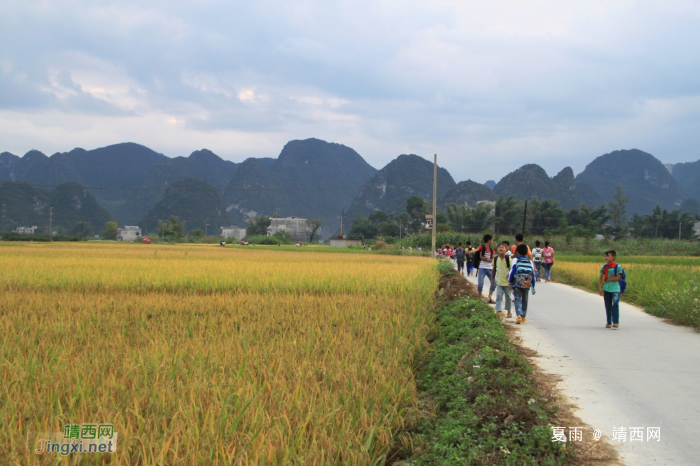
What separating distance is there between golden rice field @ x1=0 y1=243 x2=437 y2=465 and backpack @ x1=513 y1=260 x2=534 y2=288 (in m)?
2.11

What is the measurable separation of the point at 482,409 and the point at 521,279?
5459mm

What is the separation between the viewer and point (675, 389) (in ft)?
15.3

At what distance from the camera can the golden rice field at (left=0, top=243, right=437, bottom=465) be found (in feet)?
8.89

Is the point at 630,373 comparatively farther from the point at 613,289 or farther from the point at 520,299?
the point at 520,299

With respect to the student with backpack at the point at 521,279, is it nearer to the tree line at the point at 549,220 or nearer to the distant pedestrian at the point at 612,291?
the distant pedestrian at the point at 612,291

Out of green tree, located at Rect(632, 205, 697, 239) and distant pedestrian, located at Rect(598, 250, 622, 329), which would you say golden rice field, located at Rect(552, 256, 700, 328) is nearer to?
distant pedestrian, located at Rect(598, 250, 622, 329)

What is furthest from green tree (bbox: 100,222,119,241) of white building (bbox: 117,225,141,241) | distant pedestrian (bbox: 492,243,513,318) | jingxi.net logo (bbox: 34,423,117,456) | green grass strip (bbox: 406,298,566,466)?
jingxi.net logo (bbox: 34,423,117,456)

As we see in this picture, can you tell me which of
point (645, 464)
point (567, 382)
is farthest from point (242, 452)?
point (567, 382)

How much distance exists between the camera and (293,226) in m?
127

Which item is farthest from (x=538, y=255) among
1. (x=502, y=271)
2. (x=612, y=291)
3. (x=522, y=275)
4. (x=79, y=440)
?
(x=79, y=440)

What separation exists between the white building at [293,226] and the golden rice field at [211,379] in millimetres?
116917

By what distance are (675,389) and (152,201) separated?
196m

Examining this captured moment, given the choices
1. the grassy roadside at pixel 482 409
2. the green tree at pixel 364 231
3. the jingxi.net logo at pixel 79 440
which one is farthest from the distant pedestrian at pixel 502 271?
the green tree at pixel 364 231

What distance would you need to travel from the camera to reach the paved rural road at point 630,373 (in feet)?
11.3
